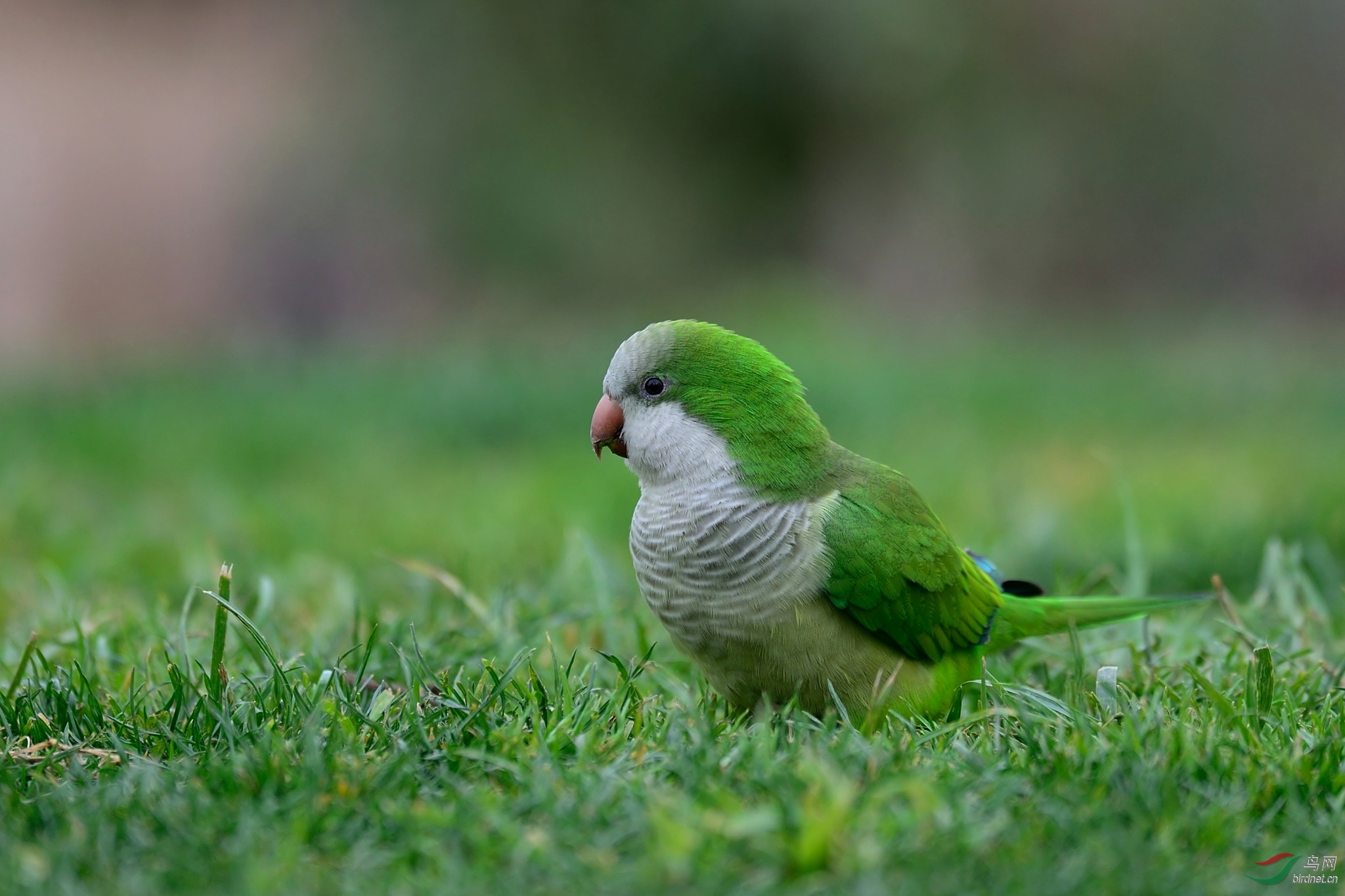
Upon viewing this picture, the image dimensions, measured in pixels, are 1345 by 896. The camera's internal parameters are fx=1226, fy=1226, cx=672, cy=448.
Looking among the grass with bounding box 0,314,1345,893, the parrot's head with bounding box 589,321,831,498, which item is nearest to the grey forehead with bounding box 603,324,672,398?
the parrot's head with bounding box 589,321,831,498

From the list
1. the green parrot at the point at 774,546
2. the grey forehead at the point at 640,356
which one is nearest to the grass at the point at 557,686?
the green parrot at the point at 774,546

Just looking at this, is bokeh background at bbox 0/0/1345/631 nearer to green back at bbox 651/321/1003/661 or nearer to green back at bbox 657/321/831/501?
green back at bbox 651/321/1003/661

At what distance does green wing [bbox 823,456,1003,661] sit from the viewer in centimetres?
272

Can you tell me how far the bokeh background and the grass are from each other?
0.17 feet

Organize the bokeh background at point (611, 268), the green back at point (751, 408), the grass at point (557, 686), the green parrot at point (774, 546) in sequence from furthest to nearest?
the bokeh background at point (611, 268)
the green back at point (751, 408)
the green parrot at point (774, 546)
the grass at point (557, 686)

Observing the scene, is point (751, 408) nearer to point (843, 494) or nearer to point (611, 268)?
point (843, 494)

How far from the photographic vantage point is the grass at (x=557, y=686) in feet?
6.06

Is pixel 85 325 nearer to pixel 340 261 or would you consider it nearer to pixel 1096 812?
pixel 340 261

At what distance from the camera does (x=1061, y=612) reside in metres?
3.13

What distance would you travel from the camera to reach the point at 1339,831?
2027 millimetres
